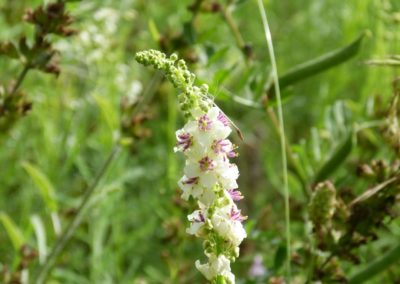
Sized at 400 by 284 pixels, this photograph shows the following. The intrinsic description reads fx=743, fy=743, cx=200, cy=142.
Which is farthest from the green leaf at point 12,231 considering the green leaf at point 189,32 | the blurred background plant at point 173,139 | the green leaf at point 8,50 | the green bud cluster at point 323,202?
the green bud cluster at point 323,202

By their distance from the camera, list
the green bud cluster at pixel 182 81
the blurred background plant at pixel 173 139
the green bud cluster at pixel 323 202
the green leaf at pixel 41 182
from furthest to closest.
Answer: the green leaf at pixel 41 182 < the blurred background plant at pixel 173 139 < the green bud cluster at pixel 323 202 < the green bud cluster at pixel 182 81

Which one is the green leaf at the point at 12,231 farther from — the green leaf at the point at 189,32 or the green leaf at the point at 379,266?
the green leaf at the point at 379,266

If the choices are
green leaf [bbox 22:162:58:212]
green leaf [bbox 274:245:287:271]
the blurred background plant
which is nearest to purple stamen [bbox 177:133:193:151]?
the blurred background plant

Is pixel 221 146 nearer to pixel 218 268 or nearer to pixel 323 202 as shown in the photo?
pixel 218 268

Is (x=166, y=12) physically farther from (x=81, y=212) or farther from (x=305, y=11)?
(x=81, y=212)

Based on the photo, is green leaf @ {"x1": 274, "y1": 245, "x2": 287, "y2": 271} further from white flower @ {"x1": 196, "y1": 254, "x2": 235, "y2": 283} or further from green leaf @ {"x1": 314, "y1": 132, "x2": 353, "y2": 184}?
white flower @ {"x1": 196, "y1": 254, "x2": 235, "y2": 283}

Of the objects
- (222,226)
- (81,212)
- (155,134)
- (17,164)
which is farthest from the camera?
(155,134)

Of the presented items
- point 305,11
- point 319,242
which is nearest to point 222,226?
point 319,242

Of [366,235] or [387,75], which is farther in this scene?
[387,75]
